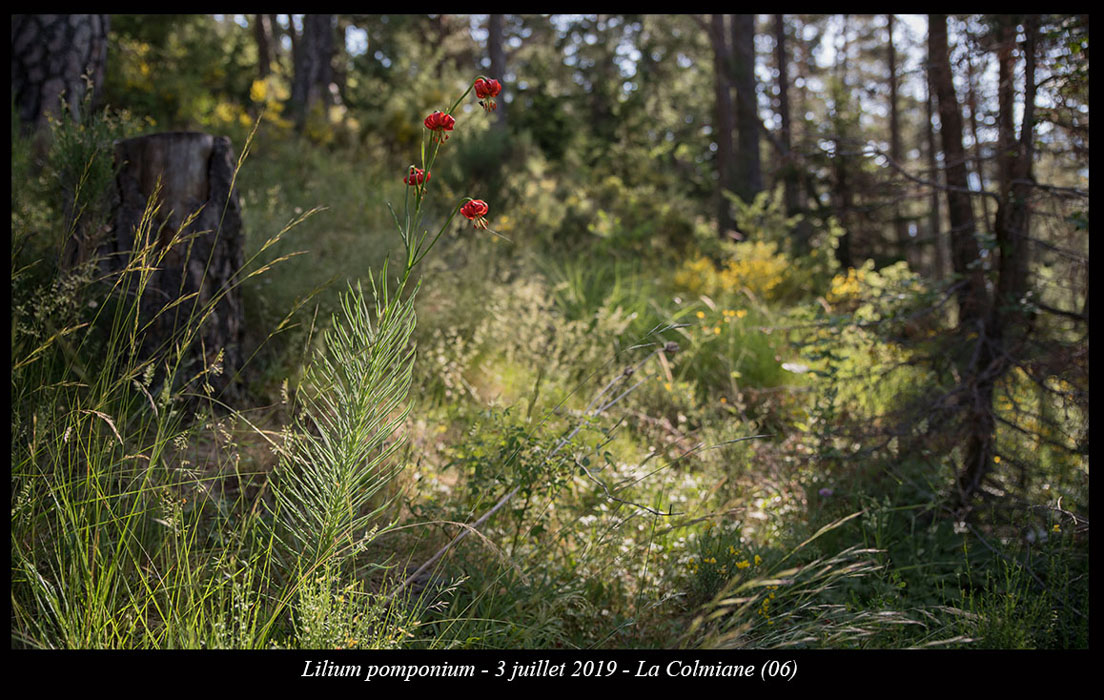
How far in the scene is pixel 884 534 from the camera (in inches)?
107

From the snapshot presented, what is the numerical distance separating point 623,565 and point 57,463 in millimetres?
1652

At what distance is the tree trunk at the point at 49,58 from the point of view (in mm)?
4012

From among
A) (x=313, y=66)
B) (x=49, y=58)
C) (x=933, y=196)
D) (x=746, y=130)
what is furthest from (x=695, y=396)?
(x=746, y=130)

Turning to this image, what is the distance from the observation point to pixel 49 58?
4059 millimetres

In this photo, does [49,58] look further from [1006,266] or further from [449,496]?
[1006,266]

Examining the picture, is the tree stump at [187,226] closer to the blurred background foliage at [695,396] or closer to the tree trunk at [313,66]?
the blurred background foliage at [695,396]

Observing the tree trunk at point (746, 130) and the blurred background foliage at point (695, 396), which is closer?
the blurred background foliage at point (695, 396)

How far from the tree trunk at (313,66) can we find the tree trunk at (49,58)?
11.5 feet

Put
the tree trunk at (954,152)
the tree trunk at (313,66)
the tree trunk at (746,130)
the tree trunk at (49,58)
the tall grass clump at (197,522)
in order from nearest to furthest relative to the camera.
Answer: the tall grass clump at (197,522) → the tree trunk at (954,152) → the tree trunk at (49,58) → the tree trunk at (313,66) → the tree trunk at (746,130)

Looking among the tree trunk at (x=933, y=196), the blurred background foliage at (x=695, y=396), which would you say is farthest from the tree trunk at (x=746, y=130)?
the blurred background foliage at (x=695, y=396)

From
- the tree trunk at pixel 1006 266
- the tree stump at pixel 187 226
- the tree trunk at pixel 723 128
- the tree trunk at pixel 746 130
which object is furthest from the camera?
the tree trunk at pixel 723 128
